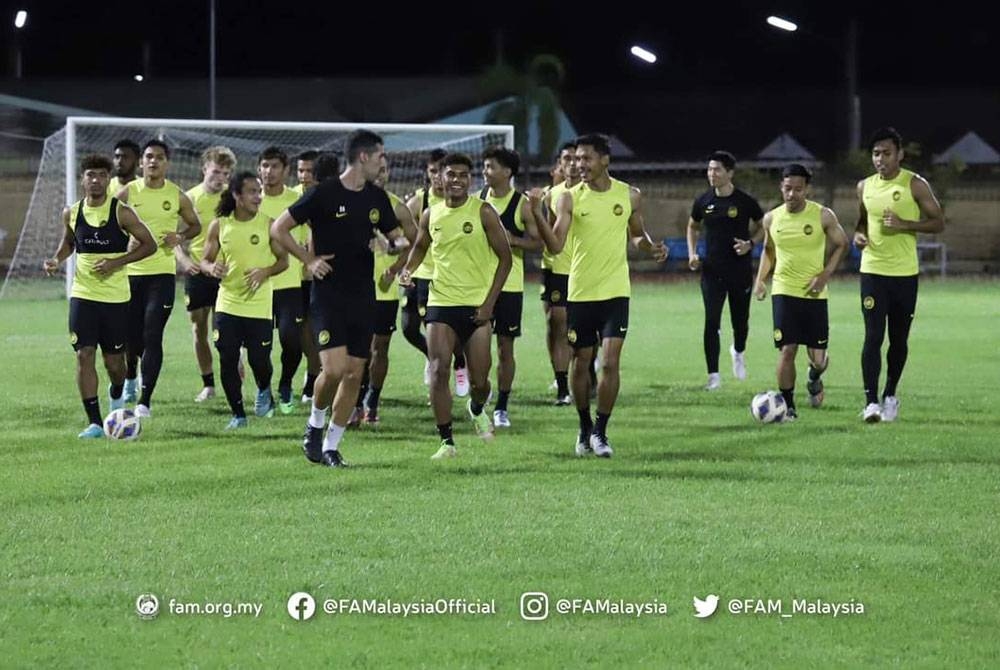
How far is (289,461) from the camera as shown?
36.2 feet

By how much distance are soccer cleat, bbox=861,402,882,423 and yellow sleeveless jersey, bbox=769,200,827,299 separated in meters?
1.09

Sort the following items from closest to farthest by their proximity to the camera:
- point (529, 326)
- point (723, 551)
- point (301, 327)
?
1. point (723, 551)
2. point (301, 327)
3. point (529, 326)

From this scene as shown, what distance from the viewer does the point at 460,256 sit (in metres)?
11.3

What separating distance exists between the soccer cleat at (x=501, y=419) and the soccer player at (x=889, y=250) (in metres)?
2.86

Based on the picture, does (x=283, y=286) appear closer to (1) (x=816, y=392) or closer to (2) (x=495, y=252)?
(2) (x=495, y=252)

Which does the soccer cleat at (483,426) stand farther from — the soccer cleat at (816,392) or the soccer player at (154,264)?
the soccer cleat at (816,392)

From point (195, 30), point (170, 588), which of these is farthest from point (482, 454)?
point (195, 30)

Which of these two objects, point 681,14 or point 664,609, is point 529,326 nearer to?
point 664,609

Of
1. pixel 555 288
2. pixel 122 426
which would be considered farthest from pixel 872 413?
pixel 122 426

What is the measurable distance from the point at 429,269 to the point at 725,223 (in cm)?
372

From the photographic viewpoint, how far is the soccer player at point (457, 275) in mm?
11125

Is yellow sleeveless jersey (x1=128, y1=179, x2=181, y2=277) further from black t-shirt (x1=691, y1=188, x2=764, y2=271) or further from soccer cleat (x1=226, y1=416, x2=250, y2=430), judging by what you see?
black t-shirt (x1=691, y1=188, x2=764, y2=271)

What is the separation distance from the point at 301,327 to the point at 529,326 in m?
11.6

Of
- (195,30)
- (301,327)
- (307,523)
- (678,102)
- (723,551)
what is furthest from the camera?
(678,102)
